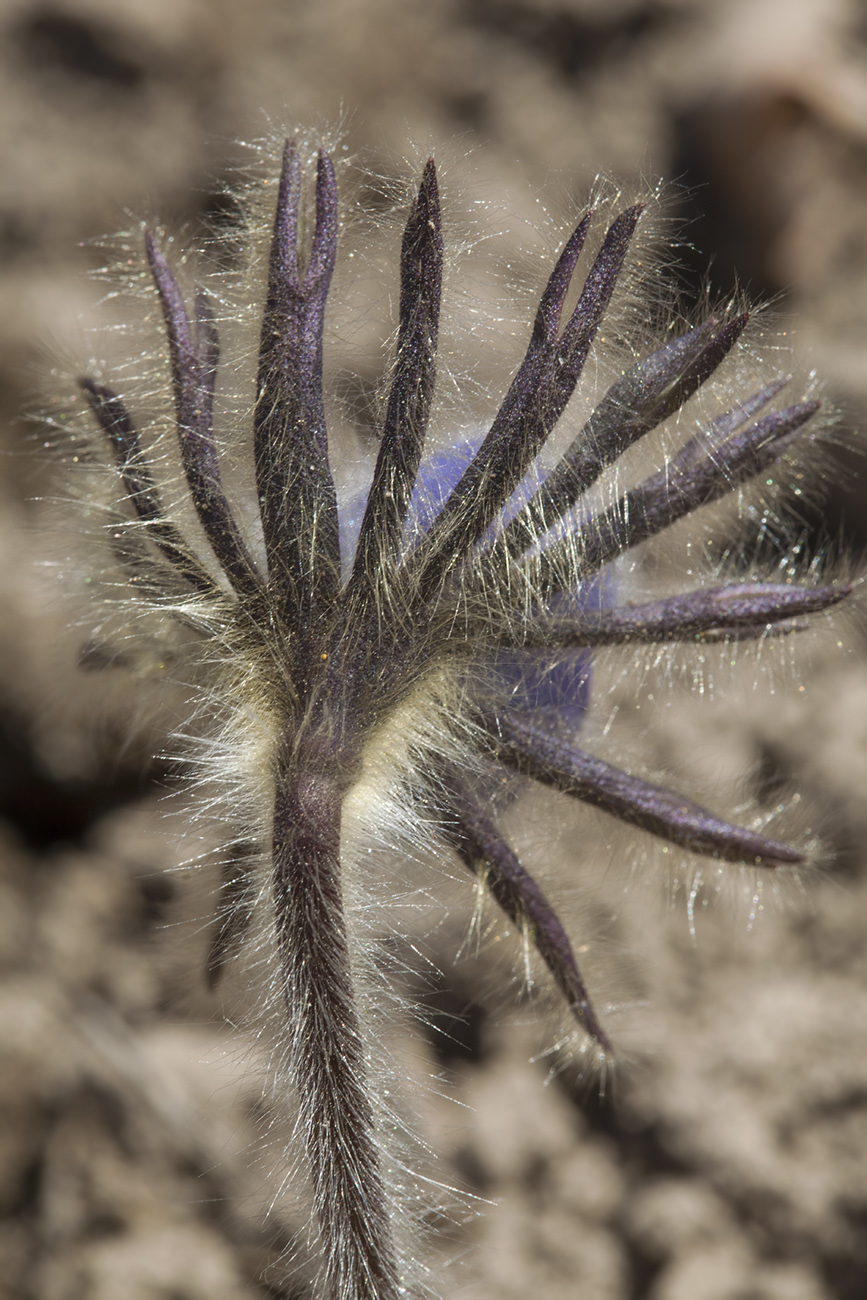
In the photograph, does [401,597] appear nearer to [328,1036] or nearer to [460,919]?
[328,1036]

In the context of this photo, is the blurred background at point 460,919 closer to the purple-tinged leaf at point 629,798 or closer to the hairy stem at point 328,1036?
the hairy stem at point 328,1036

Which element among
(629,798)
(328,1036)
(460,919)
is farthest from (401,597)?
(460,919)

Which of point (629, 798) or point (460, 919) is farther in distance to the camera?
point (460, 919)

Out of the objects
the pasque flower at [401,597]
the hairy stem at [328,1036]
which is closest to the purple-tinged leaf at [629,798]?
the pasque flower at [401,597]

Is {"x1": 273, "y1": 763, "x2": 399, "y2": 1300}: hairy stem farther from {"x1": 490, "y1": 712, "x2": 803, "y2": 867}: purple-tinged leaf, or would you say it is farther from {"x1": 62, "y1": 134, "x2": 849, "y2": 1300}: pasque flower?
{"x1": 490, "y1": 712, "x2": 803, "y2": 867}: purple-tinged leaf

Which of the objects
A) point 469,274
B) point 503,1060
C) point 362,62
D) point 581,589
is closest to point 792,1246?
point 503,1060

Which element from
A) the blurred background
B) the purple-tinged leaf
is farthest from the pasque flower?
the blurred background
